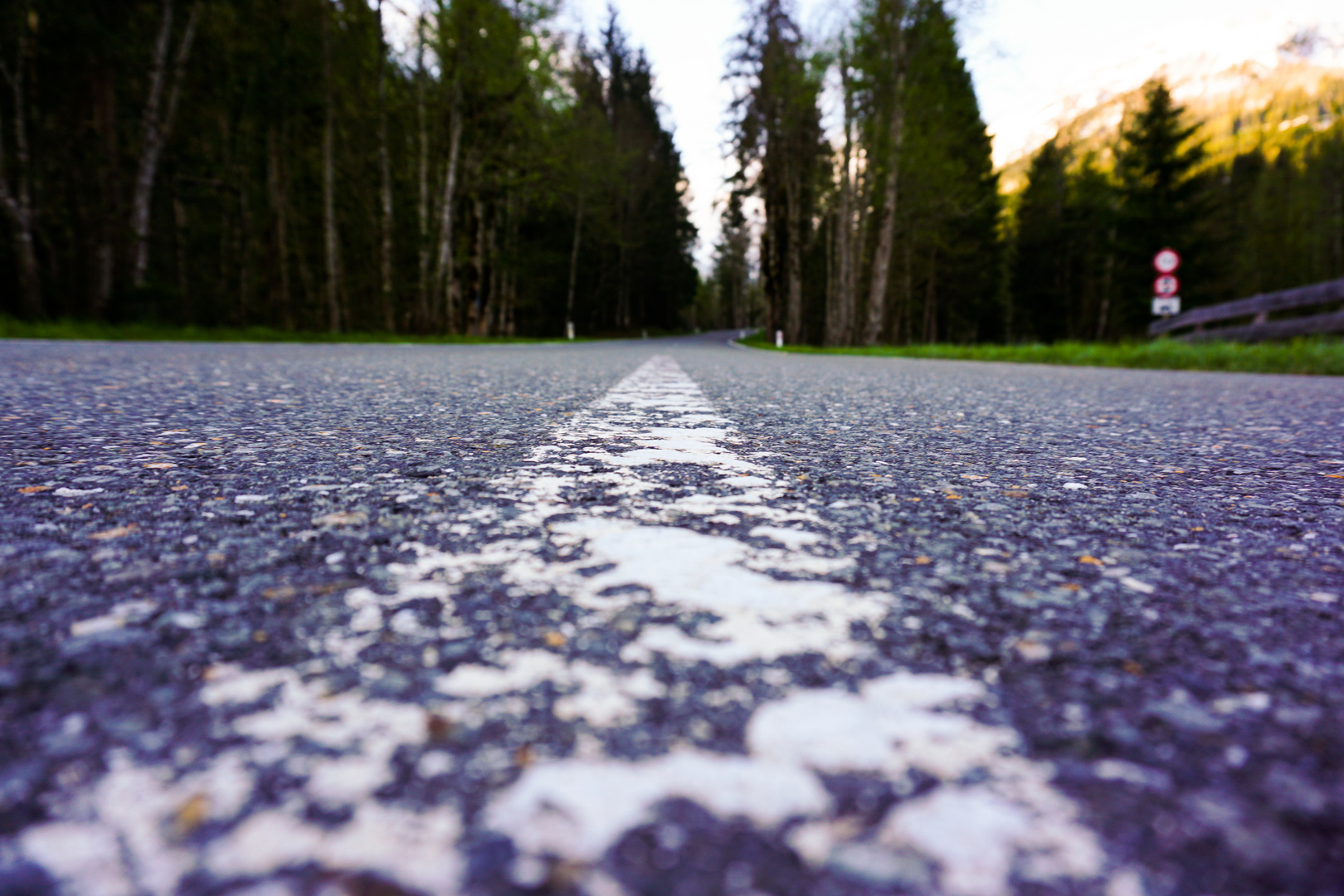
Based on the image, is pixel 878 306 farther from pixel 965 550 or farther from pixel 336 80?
pixel 965 550

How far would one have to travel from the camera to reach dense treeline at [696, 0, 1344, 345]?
58.7 ft

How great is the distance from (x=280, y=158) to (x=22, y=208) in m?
11.1

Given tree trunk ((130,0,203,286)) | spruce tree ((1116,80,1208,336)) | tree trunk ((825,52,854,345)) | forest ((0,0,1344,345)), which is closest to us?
tree trunk ((130,0,203,286))

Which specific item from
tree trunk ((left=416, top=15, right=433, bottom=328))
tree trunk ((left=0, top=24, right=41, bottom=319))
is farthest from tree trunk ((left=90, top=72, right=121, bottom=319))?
tree trunk ((left=416, top=15, right=433, bottom=328))

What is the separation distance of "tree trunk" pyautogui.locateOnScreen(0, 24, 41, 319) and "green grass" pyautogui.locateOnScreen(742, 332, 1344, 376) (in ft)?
53.8

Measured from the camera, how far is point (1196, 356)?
9086 mm

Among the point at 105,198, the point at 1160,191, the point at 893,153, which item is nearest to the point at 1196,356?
the point at 893,153

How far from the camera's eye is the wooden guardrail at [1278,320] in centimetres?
982

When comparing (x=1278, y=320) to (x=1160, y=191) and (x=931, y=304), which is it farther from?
(x=931, y=304)

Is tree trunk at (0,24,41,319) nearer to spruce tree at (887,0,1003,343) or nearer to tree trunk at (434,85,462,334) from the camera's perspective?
tree trunk at (434,85,462,334)

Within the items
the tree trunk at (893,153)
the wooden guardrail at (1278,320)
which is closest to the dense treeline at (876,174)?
the tree trunk at (893,153)

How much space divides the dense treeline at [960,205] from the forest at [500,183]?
124 millimetres

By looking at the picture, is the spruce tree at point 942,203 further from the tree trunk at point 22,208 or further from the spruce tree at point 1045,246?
the tree trunk at point 22,208

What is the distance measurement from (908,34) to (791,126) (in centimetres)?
683
